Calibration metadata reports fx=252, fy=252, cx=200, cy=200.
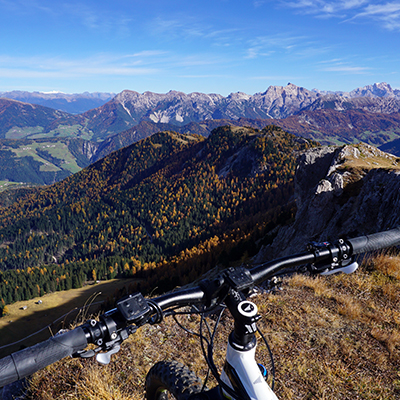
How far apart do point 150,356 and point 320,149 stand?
47645 millimetres

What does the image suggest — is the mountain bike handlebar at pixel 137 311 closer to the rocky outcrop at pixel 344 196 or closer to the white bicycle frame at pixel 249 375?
the white bicycle frame at pixel 249 375

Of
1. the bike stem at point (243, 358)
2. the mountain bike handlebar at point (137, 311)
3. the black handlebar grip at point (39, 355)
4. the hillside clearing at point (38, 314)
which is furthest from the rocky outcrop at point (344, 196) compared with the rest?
the hillside clearing at point (38, 314)

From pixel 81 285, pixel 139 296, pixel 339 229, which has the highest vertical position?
pixel 139 296

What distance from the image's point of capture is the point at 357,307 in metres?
8.27

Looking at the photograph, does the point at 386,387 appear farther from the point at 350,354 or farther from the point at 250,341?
the point at 250,341

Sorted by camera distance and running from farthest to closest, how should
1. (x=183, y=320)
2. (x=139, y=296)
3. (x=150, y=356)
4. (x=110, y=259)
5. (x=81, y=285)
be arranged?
(x=110, y=259) → (x=81, y=285) → (x=183, y=320) → (x=150, y=356) → (x=139, y=296)

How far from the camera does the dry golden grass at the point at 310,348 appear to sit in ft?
19.1

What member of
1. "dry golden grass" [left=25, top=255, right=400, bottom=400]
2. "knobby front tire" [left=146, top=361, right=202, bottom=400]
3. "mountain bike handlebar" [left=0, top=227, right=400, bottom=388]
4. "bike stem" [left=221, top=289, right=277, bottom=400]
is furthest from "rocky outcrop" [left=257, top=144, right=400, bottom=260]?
"bike stem" [left=221, top=289, right=277, bottom=400]

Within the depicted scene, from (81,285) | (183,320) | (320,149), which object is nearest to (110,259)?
(81,285)

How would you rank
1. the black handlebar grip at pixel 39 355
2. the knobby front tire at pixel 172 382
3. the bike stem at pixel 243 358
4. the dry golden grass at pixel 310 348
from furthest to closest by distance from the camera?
the dry golden grass at pixel 310 348 → the knobby front tire at pixel 172 382 → the bike stem at pixel 243 358 → the black handlebar grip at pixel 39 355

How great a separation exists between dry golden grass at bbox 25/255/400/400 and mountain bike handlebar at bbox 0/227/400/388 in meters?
4.09

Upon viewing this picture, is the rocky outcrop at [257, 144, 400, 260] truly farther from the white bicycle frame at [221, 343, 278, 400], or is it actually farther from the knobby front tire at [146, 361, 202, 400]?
the white bicycle frame at [221, 343, 278, 400]

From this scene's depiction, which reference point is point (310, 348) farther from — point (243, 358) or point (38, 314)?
point (38, 314)

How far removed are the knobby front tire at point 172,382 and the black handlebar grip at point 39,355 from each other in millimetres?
2473
